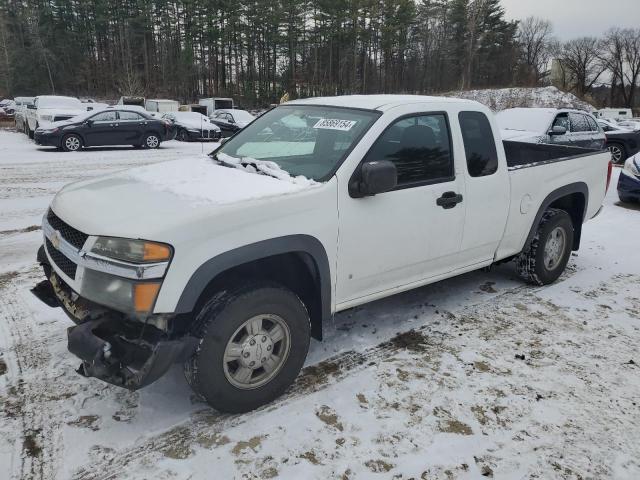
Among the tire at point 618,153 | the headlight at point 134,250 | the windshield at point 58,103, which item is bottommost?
the tire at point 618,153

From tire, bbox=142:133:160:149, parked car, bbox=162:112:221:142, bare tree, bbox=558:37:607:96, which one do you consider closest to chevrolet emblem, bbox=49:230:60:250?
tire, bbox=142:133:160:149

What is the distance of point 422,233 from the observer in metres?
3.72

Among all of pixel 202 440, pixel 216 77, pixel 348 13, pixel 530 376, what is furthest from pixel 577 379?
pixel 216 77

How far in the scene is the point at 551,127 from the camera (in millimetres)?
11039

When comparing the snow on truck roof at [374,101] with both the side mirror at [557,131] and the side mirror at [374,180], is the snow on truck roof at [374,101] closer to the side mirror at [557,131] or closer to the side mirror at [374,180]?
the side mirror at [374,180]

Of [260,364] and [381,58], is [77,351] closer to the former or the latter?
[260,364]

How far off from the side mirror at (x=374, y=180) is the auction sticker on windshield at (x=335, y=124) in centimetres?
47

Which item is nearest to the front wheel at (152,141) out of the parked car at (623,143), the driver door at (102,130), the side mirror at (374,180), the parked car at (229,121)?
the driver door at (102,130)

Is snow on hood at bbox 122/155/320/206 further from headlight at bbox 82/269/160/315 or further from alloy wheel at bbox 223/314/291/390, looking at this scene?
alloy wheel at bbox 223/314/291/390

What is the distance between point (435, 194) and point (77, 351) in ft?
8.58

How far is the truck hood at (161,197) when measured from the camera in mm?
2635

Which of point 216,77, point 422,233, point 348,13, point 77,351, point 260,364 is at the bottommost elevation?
point 260,364

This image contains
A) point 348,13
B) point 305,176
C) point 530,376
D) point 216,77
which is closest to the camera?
point 305,176

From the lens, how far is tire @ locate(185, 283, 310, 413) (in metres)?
2.77
